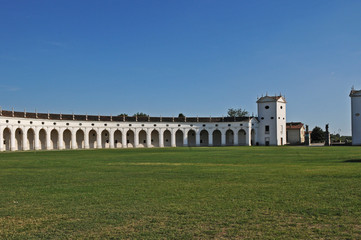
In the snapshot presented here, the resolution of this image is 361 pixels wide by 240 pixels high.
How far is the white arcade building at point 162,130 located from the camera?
65.2m

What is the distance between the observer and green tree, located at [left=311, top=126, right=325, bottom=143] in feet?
299


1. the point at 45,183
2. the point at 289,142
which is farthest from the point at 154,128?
the point at 45,183

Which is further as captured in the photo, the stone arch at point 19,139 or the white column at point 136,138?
the white column at point 136,138

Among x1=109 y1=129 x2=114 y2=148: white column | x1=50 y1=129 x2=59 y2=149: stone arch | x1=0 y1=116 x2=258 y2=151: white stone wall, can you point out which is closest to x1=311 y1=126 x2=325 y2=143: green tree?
x1=0 y1=116 x2=258 y2=151: white stone wall

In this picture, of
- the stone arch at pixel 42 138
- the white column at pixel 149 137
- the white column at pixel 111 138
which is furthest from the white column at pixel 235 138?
the stone arch at pixel 42 138

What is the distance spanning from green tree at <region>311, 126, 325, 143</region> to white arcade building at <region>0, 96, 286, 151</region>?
1941 centimetres

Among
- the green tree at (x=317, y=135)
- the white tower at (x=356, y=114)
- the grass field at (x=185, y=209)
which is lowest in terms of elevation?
the green tree at (x=317, y=135)

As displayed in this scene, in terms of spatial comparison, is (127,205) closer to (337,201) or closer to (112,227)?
(112,227)

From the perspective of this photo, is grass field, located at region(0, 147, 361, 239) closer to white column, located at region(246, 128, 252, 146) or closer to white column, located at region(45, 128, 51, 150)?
white column, located at region(45, 128, 51, 150)

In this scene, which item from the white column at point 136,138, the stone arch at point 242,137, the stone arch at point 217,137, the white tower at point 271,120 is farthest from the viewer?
the stone arch at point 217,137

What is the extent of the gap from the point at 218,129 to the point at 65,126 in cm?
3310

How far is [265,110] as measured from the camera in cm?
7681

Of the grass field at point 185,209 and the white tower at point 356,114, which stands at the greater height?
the white tower at point 356,114

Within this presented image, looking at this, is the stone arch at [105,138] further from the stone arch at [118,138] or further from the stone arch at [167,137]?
the stone arch at [167,137]
